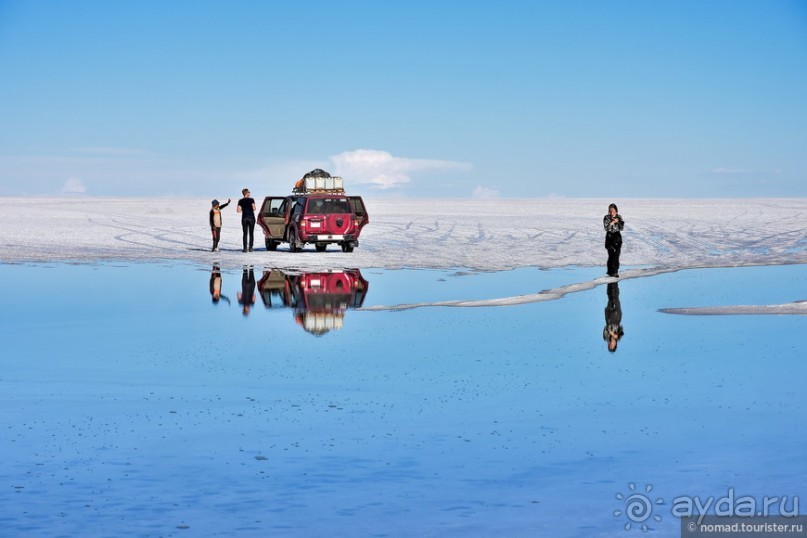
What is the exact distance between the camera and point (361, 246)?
126 ft

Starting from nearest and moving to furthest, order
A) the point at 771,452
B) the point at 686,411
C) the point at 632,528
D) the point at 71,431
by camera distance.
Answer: the point at 632,528
the point at 771,452
the point at 71,431
the point at 686,411

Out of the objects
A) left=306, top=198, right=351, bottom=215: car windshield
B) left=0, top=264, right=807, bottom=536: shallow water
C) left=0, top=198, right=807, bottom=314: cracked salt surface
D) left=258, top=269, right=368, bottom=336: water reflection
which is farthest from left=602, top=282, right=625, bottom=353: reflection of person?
left=306, top=198, right=351, bottom=215: car windshield

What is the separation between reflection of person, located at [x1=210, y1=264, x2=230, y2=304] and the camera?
1992cm

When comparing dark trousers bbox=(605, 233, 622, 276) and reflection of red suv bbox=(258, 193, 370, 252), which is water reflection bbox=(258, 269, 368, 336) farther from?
reflection of red suv bbox=(258, 193, 370, 252)

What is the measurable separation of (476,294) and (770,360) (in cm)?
804

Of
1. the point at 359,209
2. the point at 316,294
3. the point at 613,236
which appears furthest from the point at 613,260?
the point at 359,209

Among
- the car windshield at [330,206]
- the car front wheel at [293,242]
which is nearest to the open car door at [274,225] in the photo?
the car front wheel at [293,242]

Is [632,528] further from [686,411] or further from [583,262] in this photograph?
[583,262]

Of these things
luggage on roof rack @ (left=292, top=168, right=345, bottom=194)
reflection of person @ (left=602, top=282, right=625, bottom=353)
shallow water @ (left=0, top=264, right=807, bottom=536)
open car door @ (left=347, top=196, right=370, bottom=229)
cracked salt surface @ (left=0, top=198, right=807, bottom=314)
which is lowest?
shallow water @ (left=0, top=264, right=807, bottom=536)

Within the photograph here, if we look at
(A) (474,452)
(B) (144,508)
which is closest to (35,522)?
(B) (144,508)

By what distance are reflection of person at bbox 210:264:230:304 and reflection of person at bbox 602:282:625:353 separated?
6.05 meters

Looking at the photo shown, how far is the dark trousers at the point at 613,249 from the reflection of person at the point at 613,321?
280 centimetres

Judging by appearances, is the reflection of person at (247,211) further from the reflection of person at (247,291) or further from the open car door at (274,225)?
the reflection of person at (247,291)

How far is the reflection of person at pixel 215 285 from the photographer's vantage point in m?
19.9
